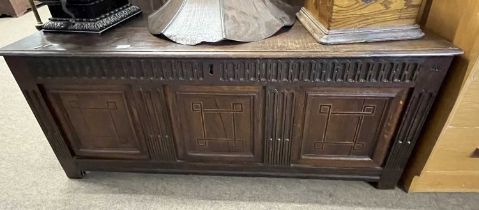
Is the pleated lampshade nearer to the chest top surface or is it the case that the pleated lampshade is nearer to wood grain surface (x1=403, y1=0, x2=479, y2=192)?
the chest top surface

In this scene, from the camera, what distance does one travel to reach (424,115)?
3.28ft

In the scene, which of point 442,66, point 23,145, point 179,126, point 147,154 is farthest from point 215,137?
point 23,145

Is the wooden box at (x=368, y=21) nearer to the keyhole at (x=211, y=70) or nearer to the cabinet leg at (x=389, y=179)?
the keyhole at (x=211, y=70)

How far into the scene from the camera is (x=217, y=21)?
972 millimetres

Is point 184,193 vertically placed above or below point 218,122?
below

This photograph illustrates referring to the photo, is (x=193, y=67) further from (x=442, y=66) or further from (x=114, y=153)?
(x=442, y=66)

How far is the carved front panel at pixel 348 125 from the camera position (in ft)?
3.19

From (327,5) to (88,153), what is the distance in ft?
3.84

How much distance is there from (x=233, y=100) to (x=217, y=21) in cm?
29

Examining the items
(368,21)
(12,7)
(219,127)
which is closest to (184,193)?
(219,127)

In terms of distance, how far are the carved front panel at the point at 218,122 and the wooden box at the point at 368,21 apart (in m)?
0.33

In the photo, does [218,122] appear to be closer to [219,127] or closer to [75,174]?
[219,127]

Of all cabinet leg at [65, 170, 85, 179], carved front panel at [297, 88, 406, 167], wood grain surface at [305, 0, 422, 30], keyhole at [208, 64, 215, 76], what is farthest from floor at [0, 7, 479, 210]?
wood grain surface at [305, 0, 422, 30]

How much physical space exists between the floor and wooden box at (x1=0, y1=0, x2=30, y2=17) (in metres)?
3.11
